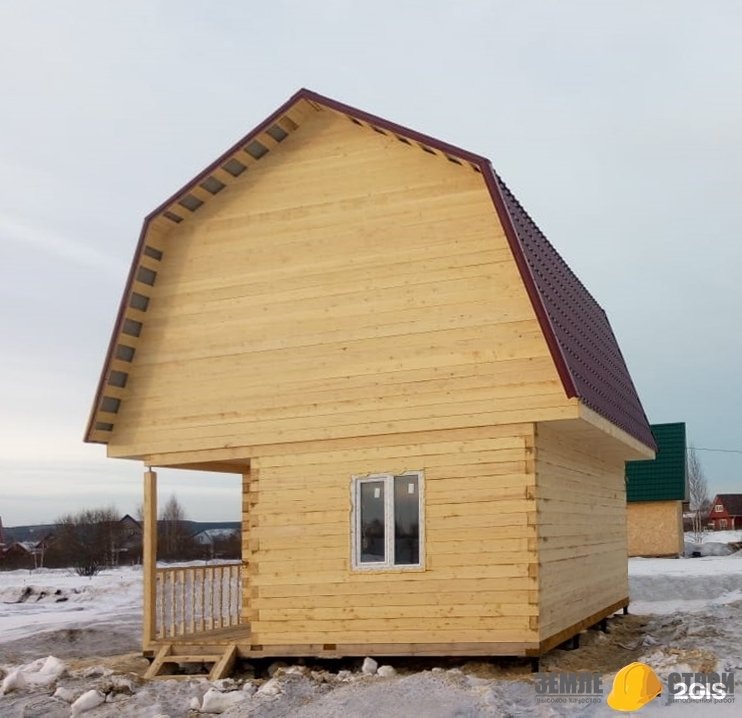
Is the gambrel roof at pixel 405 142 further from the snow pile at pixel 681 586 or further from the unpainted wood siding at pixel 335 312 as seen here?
the snow pile at pixel 681 586

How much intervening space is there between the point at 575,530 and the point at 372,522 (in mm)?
3198

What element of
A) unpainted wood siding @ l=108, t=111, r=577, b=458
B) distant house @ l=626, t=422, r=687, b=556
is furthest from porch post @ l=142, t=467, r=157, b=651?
distant house @ l=626, t=422, r=687, b=556

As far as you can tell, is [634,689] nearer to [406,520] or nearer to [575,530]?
[406,520]

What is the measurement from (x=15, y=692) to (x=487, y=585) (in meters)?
5.60

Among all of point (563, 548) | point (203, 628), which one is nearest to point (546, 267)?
point (563, 548)

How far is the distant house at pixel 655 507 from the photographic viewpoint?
115 ft

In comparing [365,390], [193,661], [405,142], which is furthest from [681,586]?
[405,142]

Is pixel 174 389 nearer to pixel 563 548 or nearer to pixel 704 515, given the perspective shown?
pixel 563 548

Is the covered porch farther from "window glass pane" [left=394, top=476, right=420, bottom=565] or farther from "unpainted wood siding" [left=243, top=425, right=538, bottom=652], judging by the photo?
"window glass pane" [left=394, top=476, right=420, bottom=565]

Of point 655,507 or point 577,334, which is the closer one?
point 577,334

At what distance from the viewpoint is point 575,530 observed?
44.0 ft

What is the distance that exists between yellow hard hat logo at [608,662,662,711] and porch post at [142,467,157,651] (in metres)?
7.03

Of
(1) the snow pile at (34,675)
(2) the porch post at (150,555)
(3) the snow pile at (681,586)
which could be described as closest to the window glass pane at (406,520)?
(2) the porch post at (150,555)

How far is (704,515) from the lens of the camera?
9525cm
